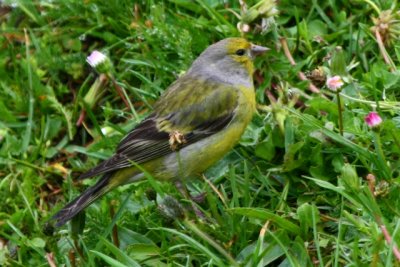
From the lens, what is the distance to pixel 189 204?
4.65 metres

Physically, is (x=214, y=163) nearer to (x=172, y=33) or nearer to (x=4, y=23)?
(x=172, y=33)

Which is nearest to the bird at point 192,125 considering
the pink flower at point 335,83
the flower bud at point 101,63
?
the flower bud at point 101,63

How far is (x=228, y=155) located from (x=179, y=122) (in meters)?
0.33

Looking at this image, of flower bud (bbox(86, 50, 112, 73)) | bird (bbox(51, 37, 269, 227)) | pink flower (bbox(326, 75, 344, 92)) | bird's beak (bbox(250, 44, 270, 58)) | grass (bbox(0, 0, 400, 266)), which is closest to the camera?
grass (bbox(0, 0, 400, 266))

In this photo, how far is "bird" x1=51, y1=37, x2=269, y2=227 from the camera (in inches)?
190

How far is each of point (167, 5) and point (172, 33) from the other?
532 millimetres

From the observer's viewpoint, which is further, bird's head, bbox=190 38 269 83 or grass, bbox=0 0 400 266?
bird's head, bbox=190 38 269 83

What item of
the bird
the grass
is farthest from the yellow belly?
the grass

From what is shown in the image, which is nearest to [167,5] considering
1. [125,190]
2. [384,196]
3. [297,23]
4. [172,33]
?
[172,33]

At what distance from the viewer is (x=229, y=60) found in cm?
529

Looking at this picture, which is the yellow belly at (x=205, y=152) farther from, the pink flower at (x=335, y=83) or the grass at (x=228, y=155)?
the pink flower at (x=335, y=83)

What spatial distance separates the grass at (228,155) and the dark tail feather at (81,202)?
70 millimetres

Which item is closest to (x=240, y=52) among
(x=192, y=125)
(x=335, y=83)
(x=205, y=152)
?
(x=192, y=125)

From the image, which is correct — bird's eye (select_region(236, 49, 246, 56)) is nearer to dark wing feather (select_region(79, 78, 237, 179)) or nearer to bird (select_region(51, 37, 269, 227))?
bird (select_region(51, 37, 269, 227))
